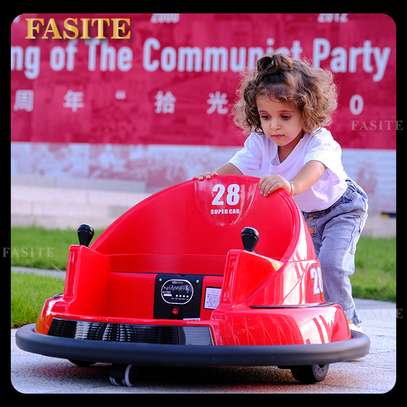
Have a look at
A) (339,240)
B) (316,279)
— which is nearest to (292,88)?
(339,240)

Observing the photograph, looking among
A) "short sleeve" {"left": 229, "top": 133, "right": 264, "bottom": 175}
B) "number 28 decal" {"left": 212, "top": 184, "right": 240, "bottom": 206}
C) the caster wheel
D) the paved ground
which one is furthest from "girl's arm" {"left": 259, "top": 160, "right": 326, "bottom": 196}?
the caster wheel

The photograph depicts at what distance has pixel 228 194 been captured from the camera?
286cm

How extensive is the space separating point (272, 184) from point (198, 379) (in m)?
0.61

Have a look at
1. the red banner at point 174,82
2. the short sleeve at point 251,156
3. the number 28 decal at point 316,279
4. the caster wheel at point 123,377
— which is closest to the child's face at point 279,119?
the short sleeve at point 251,156

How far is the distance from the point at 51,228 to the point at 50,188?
0.33 metres

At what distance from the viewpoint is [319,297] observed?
2.64 metres

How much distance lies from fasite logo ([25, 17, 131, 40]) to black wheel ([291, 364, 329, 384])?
1009 millimetres

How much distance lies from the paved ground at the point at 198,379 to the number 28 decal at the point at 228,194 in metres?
0.51

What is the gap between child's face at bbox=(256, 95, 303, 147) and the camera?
9.44 feet

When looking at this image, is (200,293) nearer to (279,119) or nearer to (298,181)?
(298,181)

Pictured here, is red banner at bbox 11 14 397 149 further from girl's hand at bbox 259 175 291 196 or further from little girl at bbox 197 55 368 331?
girl's hand at bbox 259 175 291 196

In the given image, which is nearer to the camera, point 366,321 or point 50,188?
point 366,321
